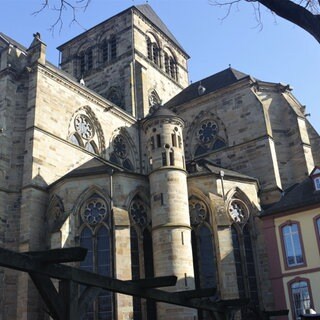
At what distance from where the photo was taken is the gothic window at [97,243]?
54.9 feet

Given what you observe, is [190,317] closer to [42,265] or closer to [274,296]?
[274,296]

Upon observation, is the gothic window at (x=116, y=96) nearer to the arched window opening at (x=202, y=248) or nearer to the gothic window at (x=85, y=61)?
the gothic window at (x=85, y=61)

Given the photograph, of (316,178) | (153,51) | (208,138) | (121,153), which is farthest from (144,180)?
(153,51)

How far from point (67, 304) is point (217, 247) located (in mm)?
13884

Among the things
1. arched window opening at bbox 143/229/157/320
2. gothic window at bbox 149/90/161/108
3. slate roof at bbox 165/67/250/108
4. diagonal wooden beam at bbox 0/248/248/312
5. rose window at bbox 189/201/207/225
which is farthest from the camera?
gothic window at bbox 149/90/161/108

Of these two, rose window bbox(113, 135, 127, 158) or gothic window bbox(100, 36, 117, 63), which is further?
gothic window bbox(100, 36, 117, 63)

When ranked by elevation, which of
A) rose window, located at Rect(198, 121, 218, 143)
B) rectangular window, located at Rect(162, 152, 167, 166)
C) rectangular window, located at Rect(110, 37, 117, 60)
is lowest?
rectangular window, located at Rect(162, 152, 167, 166)

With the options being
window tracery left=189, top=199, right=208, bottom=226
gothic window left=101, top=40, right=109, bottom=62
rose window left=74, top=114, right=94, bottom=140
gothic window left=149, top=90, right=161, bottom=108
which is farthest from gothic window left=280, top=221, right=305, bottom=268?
gothic window left=101, top=40, right=109, bottom=62

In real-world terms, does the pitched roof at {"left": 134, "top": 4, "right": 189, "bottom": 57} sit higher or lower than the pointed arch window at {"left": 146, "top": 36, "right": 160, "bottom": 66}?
higher

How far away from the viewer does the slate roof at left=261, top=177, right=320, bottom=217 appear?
1912cm

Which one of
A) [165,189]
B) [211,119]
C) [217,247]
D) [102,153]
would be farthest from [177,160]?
[211,119]

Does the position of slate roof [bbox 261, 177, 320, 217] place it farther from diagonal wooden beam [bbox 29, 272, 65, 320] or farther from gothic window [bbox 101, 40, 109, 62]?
gothic window [bbox 101, 40, 109, 62]

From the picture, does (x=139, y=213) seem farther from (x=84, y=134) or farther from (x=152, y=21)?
(x=152, y=21)

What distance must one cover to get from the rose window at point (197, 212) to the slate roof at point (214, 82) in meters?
9.08
